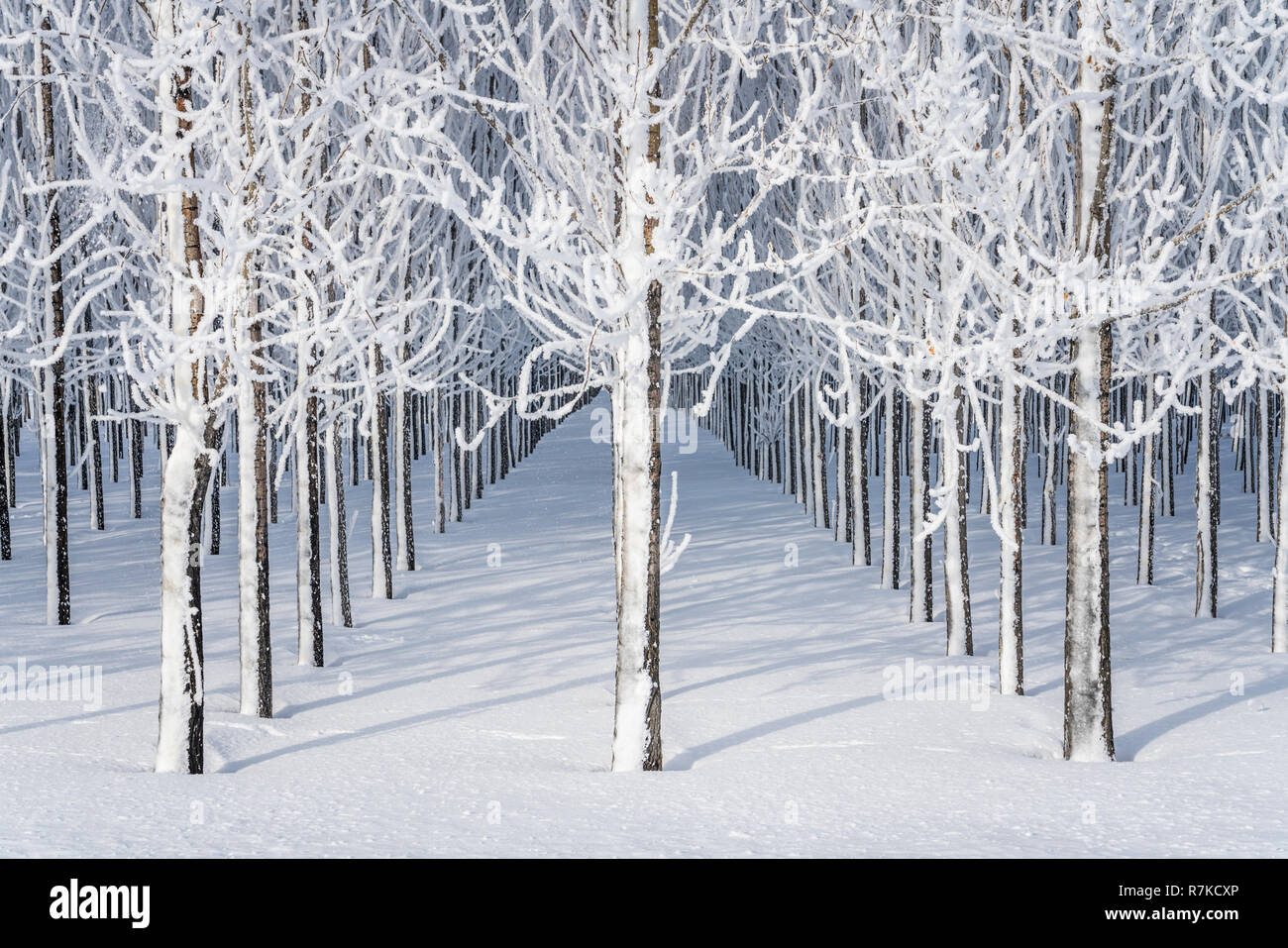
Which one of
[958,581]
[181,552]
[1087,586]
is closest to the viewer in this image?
[181,552]

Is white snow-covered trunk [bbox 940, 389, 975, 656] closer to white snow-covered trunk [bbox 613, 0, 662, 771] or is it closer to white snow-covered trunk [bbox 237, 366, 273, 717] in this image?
white snow-covered trunk [bbox 613, 0, 662, 771]

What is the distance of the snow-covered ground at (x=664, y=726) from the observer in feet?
17.3

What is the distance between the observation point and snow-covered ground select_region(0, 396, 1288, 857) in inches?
207

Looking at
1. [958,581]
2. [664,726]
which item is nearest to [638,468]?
[664,726]

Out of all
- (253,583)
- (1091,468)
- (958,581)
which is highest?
(1091,468)

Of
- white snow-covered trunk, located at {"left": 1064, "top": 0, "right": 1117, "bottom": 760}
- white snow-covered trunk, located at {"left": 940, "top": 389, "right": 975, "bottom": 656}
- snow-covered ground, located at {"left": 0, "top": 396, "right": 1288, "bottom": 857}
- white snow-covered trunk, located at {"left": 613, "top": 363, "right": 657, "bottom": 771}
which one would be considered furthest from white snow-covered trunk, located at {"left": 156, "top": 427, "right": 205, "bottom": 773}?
white snow-covered trunk, located at {"left": 940, "top": 389, "right": 975, "bottom": 656}

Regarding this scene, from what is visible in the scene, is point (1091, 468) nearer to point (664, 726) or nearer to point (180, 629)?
point (664, 726)

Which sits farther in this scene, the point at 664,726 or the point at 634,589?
the point at 664,726

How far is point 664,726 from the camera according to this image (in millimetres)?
8492

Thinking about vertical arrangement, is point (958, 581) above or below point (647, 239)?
below

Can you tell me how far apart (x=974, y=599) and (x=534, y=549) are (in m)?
6.88

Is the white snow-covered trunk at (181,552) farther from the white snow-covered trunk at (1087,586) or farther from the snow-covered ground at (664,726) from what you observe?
the white snow-covered trunk at (1087,586)

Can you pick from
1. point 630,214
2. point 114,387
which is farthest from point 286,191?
point 114,387

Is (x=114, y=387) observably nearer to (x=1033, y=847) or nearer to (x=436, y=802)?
(x=436, y=802)
